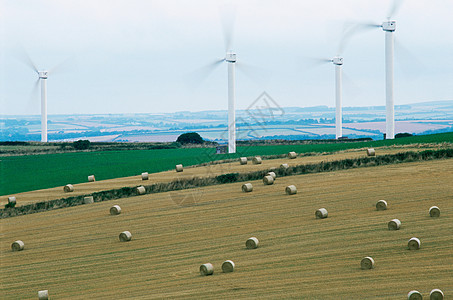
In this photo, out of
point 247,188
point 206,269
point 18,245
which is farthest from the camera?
point 247,188

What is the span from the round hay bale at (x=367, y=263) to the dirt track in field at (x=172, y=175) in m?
16.1

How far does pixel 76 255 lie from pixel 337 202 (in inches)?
319

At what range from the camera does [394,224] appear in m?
15.8

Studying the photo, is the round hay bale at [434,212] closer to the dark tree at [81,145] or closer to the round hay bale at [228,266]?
the round hay bale at [228,266]

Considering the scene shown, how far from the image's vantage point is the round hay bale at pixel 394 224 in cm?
1577

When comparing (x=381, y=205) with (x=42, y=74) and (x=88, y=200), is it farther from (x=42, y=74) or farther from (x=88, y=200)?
(x=42, y=74)

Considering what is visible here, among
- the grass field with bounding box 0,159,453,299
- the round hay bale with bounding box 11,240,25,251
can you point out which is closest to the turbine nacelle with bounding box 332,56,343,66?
the grass field with bounding box 0,159,453,299

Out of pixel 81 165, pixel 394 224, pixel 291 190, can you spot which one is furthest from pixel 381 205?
pixel 81 165

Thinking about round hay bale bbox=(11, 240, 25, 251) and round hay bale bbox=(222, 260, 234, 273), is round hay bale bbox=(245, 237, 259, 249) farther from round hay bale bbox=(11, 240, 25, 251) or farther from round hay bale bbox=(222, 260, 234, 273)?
round hay bale bbox=(11, 240, 25, 251)

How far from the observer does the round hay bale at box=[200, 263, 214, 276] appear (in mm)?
14000

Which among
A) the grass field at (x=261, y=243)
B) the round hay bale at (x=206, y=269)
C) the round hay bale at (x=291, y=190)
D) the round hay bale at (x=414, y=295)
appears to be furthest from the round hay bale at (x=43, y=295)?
the round hay bale at (x=291, y=190)

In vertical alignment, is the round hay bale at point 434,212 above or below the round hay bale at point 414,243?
above

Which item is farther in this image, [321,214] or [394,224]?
[321,214]

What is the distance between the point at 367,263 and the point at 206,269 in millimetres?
3428
